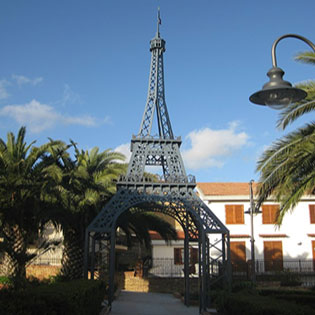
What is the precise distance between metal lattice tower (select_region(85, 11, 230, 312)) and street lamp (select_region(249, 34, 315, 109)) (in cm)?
1057

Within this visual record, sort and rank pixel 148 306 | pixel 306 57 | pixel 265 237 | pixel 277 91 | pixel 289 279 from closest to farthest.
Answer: pixel 277 91 → pixel 306 57 → pixel 148 306 → pixel 289 279 → pixel 265 237

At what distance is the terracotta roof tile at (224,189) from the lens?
30.6 meters

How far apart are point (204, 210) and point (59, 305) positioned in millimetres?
11458

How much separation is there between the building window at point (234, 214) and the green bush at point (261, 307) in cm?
1907

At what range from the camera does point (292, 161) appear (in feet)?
42.9

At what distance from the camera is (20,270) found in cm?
1817

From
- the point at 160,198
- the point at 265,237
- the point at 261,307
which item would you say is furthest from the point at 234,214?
the point at 261,307

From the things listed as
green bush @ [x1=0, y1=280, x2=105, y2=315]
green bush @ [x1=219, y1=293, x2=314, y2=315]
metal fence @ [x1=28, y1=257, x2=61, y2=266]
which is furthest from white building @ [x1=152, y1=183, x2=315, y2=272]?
green bush @ [x1=0, y1=280, x2=105, y2=315]

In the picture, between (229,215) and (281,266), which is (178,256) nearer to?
(229,215)

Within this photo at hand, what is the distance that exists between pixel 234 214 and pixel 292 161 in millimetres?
17502

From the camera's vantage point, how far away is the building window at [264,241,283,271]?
28.8 metres

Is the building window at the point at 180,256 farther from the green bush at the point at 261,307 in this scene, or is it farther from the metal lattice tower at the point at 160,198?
the green bush at the point at 261,307

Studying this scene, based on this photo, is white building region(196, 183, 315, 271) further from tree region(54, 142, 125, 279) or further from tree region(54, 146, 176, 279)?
tree region(54, 142, 125, 279)

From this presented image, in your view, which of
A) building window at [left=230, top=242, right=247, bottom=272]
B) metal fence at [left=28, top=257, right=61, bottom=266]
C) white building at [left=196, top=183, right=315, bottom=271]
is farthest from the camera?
white building at [left=196, top=183, right=315, bottom=271]
